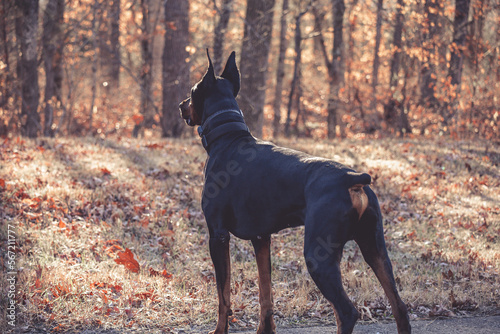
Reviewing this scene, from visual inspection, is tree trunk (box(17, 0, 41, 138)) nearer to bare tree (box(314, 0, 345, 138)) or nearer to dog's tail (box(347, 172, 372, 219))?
bare tree (box(314, 0, 345, 138))

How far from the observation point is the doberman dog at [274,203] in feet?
11.4

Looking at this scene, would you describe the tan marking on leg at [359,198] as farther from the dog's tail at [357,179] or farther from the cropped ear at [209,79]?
the cropped ear at [209,79]

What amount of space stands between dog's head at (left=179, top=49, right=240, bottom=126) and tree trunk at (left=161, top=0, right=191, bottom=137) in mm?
9956

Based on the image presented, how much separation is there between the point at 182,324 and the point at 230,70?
95.2 inches

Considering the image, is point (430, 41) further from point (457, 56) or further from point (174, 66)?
point (174, 66)

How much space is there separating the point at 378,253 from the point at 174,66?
1204 centimetres

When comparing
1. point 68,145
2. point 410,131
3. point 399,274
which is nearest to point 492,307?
point 399,274

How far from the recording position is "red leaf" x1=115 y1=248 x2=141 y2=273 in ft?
20.0

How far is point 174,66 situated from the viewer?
1484 cm

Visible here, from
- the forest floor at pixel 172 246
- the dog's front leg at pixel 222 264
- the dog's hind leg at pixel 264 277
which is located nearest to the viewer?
the dog's front leg at pixel 222 264

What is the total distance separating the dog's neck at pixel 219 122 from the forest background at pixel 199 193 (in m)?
1.78

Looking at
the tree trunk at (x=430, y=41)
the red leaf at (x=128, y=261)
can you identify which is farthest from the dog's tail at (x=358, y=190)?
the tree trunk at (x=430, y=41)

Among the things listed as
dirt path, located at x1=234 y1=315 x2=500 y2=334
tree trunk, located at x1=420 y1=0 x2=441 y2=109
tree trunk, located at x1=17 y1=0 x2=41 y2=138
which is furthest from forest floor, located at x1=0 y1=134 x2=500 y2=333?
tree trunk, located at x1=420 y1=0 x2=441 y2=109

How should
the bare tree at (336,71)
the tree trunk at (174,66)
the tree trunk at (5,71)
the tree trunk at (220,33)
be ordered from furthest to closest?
the bare tree at (336,71) < the tree trunk at (174,66) < the tree trunk at (5,71) < the tree trunk at (220,33)
